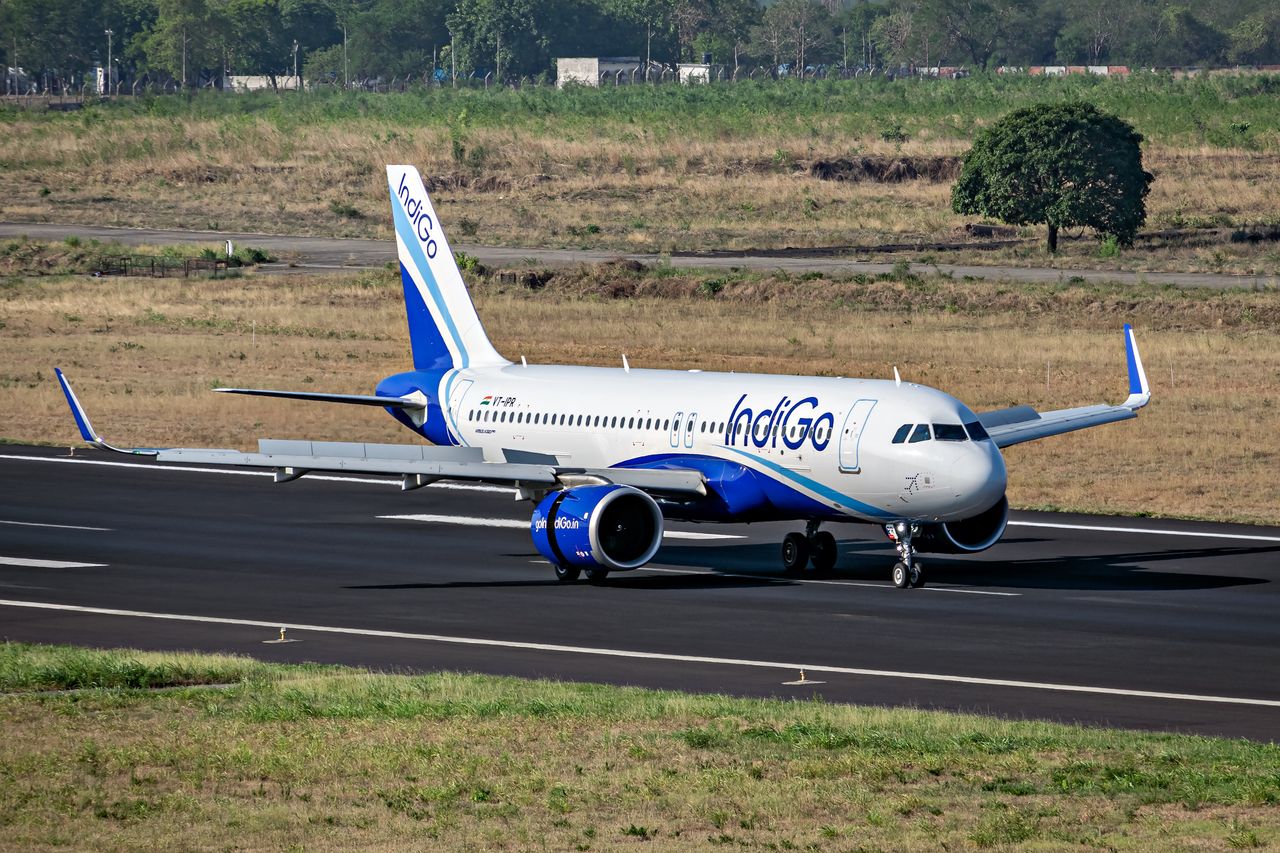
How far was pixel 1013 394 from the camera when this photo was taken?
7419 cm

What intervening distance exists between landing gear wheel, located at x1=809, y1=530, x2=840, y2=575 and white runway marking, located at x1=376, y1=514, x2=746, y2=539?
20.7 ft

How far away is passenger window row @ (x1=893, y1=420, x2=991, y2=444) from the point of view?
4059 cm

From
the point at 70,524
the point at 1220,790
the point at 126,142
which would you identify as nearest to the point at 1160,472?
the point at 70,524

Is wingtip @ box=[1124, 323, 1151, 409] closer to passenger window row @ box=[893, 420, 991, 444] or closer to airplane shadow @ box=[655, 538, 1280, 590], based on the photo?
airplane shadow @ box=[655, 538, 1280, 590]

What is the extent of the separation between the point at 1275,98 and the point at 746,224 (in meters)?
59.2

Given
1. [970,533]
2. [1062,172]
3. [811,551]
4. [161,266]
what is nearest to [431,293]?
[811,551]

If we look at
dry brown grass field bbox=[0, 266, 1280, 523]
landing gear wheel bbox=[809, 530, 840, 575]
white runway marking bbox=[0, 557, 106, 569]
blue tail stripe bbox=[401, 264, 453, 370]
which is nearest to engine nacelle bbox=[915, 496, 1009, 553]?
landing gear wheel bbox=[809, 530, 840, 575]

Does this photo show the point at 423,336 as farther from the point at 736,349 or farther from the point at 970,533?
the point at 736,349

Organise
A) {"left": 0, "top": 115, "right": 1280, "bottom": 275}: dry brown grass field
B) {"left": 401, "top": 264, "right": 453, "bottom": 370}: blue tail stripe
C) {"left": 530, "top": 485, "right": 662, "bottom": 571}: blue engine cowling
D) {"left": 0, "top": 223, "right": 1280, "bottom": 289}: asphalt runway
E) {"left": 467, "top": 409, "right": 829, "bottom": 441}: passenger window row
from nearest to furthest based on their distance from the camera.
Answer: {"left": 530, "top": 485, "right": 662, "bottom": 571}: blue engine cowling < {"left": 467, "top": 409, "right": 829, "bottom": 441}: passenger window row < {"left": 401, "top": 264, "right": 453, "bottom": 370}: blue tail stripe < {"left": 0, "top": 223, "right": 1280, "bottom": 289}: asphalt runway < {"left": 0, "top": 115, "right": 1280, "bottom": 275}: dry brown grass field

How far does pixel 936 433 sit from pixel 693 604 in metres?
6.00

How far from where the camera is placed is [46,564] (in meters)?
45.5

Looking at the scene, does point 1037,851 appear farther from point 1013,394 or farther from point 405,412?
point 1013,394

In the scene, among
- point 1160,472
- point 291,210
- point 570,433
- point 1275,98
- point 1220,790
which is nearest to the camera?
point 1220,790

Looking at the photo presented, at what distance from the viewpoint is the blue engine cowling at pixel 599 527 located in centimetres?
4119
